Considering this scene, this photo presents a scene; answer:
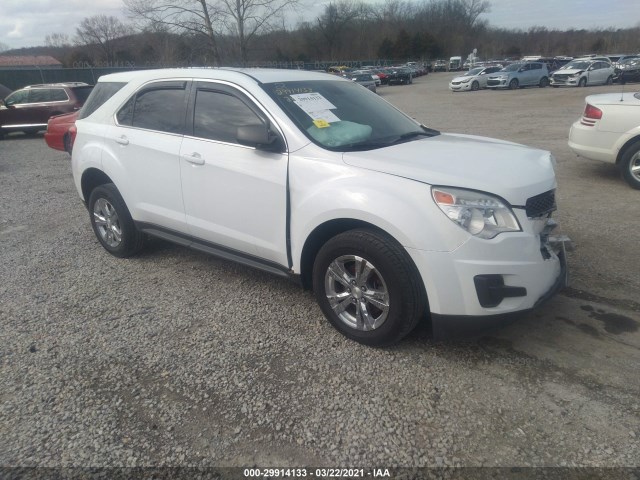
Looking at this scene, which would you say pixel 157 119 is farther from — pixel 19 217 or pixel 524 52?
pixel 524 52

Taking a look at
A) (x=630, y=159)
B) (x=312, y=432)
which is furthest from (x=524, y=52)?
(x=312, y=432)

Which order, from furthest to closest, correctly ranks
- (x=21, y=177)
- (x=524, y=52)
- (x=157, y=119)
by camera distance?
(x=524, y=52) < (x=21, y=177) < (x=157, y=119)

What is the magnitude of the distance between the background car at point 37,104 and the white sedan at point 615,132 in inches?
567

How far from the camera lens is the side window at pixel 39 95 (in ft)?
51.6

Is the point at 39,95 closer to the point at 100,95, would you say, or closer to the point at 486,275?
the point at 100,95

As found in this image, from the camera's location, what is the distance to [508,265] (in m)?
2.86

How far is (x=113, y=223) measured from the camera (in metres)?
5.02

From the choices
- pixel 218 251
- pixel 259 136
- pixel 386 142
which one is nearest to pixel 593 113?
pixel 386 142

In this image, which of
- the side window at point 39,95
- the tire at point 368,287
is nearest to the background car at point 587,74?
the side window at point 39,95

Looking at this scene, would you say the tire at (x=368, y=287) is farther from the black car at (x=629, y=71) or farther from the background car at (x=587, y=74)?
the black car at (x=629, y=71)

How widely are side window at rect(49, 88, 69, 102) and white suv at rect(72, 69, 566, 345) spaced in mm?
12690

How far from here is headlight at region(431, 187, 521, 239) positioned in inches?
113

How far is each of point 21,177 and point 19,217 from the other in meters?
3.48

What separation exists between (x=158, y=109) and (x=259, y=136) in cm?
149
